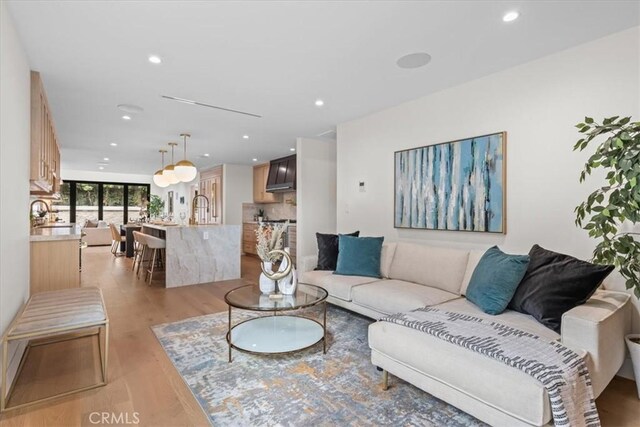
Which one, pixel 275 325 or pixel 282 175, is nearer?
pixel 275 325

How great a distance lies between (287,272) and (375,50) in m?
2.04

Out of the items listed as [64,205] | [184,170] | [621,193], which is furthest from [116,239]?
[621,193]

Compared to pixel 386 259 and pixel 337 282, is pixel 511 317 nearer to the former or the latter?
pixel 386 259

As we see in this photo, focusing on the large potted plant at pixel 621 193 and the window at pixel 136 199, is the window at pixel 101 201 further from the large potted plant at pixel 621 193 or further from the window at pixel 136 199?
the large potted plant at pixel 621 193

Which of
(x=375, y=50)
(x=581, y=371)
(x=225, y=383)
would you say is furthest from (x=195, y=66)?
(x=581, y=371)

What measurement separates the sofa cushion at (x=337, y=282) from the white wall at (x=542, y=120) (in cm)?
97

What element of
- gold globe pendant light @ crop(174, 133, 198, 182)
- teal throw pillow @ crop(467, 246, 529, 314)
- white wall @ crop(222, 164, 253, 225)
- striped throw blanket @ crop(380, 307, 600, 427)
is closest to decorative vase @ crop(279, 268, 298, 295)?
striped throw blanket @ crop(380, 307, 600, 427)

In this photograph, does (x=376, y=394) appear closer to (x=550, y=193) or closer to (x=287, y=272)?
(x=287, y=272)

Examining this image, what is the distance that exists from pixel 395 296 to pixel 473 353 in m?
1.10

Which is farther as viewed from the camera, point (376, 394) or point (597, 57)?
point (597, 57)

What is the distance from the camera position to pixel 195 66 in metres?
2.88

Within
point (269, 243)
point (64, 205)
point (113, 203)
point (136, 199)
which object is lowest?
point (269, 243)

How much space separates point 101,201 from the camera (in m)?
11.2

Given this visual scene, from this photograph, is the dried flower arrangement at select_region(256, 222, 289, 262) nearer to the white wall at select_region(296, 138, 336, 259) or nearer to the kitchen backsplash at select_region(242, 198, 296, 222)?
the white wall at select_region(296, 138, 336, 259)
